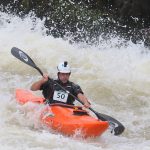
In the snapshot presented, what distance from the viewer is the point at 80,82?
9.77 m

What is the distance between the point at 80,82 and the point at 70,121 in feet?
10.6

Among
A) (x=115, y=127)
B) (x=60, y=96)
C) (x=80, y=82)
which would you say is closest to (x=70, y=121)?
(x=60, y=96)

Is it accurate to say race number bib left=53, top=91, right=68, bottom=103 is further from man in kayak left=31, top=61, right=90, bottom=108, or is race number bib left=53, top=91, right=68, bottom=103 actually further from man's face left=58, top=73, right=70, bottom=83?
man's face left=58, top=73, right=70, bottom=83

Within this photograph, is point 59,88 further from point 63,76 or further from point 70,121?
point 70,121

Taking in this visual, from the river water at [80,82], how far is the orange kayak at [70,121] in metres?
0.11

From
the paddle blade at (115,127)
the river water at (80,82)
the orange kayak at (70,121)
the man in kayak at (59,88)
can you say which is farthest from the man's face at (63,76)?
the paddle blade at (115,127)

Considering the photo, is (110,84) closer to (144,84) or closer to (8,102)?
(144,84)

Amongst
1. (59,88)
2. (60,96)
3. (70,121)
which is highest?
(59,88)

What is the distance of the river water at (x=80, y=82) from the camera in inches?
249

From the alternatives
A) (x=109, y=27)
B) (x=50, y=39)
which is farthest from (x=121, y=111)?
(x=109, y=27)

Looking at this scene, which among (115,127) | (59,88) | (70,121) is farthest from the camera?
(59,88)

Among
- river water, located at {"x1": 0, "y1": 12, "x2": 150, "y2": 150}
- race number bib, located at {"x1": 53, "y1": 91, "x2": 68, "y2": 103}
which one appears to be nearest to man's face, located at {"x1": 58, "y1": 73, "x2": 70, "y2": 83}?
race number bib, located at {"x1": 53, "y1": 91, "x2": 68, "y2": 103}

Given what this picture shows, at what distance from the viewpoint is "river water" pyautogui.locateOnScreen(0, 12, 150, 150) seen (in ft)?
20.7

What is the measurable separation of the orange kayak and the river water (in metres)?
0.11
